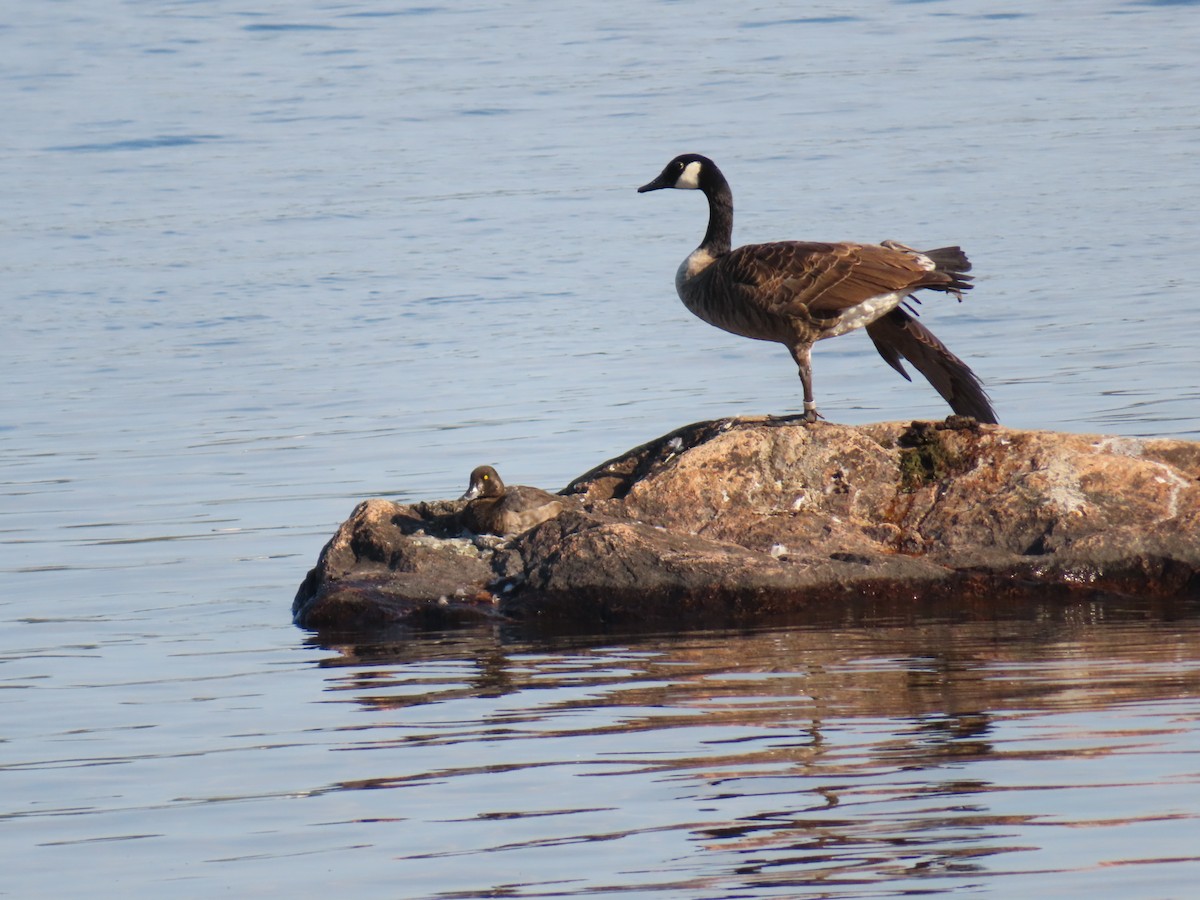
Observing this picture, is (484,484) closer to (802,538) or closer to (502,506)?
(502,506)

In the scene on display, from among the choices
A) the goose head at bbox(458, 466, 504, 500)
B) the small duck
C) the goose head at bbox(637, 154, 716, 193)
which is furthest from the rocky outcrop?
the goose head at bbox(637, 154, 716, 193)

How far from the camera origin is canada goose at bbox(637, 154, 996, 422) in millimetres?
9688

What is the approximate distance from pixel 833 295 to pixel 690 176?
2.01 metres

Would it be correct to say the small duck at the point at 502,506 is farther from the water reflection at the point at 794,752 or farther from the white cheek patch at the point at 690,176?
the white cheek patch at the point at 690,176

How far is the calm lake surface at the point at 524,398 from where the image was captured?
556cm

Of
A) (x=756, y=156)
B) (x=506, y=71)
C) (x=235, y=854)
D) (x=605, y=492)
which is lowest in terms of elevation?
(x=235, y=854)

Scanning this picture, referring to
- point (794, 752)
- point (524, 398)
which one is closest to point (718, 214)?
point (524, 398)

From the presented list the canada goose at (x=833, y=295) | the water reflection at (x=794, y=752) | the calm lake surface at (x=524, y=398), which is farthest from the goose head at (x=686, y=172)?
the water reflection at (x=794, y=752)

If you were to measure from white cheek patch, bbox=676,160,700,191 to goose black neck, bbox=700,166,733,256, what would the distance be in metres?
0.07

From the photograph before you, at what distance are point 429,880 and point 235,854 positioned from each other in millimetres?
667

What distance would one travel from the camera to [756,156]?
2522 cm


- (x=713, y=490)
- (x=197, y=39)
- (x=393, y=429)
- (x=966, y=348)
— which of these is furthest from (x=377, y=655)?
(x=197, y=39)

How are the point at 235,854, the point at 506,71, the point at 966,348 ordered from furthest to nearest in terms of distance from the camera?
the point at 506,71 < the point at 966,348 < the point at 235,854

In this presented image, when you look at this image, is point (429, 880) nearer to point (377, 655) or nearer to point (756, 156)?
point (377, 655)
